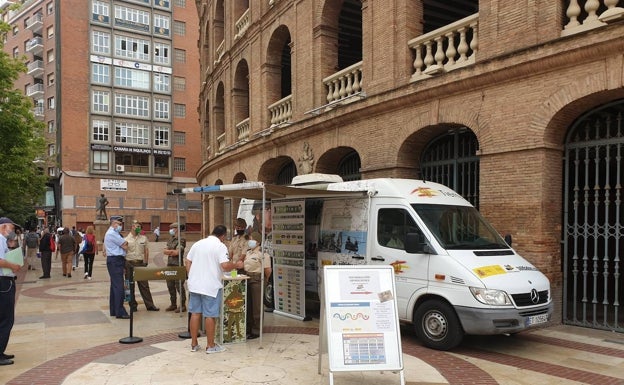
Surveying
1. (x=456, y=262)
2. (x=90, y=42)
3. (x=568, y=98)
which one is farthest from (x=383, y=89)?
(x=90, y=42)

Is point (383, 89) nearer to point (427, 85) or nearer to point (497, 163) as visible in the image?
point (427, 85)

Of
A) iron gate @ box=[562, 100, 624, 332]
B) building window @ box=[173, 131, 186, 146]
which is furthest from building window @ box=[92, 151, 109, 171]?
iron gate @ box=[562, 100, 624, 332]

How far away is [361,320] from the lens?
571 cm

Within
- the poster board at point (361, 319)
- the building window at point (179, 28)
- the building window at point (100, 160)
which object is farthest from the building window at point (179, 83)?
the poster board at point (361, 319)

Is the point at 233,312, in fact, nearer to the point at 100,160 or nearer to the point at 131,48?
the point at 100,160

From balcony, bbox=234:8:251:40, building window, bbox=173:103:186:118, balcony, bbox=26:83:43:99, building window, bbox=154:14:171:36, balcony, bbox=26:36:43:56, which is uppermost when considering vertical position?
building window, bbox=154:14:171:36

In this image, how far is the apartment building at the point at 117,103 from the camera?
166 feet

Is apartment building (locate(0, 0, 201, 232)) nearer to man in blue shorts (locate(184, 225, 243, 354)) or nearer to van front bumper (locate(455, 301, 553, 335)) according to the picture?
man in blue shorts (locate(184, 225, 243, 354))

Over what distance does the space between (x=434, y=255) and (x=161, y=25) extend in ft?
181

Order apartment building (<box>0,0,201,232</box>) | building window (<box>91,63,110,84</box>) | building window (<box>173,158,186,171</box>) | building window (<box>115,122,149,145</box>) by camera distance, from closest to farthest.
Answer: apartment building (<box>0,0,201,232</box>)
building window (<box>91,63,110,84</box>)
building window (<box>115,122,149,145</box>)
building window (<box>173,158,186,171</box>)

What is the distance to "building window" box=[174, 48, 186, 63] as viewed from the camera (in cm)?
5712

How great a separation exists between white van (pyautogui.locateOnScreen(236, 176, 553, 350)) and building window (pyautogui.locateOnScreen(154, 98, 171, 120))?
163 ft

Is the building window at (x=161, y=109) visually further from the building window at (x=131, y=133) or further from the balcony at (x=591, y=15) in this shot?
the balcony at (x=591, y=15)

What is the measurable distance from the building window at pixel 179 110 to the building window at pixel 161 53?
190 inches
